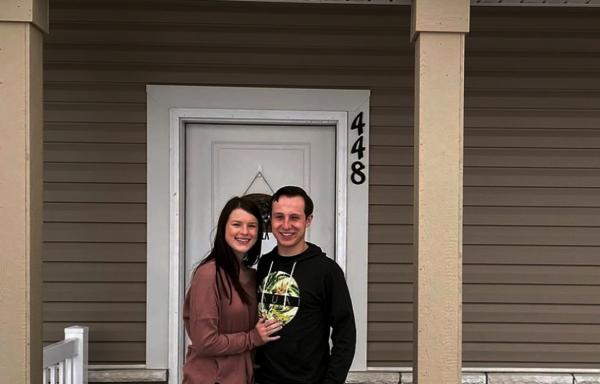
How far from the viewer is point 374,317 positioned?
447cm

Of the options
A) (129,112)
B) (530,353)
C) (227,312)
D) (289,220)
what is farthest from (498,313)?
(129,112)

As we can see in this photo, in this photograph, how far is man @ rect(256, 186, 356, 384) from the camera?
2.76 meters

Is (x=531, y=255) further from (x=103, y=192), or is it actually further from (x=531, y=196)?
(x=103, y=192)

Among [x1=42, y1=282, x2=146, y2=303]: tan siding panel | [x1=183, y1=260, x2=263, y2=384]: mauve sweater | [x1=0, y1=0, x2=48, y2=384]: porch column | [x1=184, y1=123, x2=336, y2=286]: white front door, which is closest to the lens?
[x1=183, y1=260, x2=263, y2=384]: mauve sweater

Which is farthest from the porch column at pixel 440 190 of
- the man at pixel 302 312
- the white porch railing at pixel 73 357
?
the white porch railing at pixel 73 357

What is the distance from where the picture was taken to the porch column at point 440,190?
302 centimetres

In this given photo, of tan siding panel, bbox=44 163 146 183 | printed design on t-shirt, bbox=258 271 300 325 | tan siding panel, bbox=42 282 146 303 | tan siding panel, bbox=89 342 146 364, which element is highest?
tan siding panel, bbox=44 163 146 183

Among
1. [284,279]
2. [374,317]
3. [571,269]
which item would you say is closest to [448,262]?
[284,279]

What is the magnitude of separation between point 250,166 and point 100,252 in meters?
1.13

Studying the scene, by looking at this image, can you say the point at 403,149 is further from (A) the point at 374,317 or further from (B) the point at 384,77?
(A) the point at 374,317

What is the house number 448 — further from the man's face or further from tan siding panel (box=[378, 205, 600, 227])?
the man's face

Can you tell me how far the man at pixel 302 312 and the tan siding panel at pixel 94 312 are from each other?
1837 mm

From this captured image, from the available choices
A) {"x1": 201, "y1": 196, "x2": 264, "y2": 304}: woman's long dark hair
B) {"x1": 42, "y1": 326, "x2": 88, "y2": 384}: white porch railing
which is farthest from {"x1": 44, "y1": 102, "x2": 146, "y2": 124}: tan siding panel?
{"x1": 201, "y1": 196, "x2": 264, "y2": 304}: woman's long dark hair

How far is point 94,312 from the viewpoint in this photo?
441 cm
